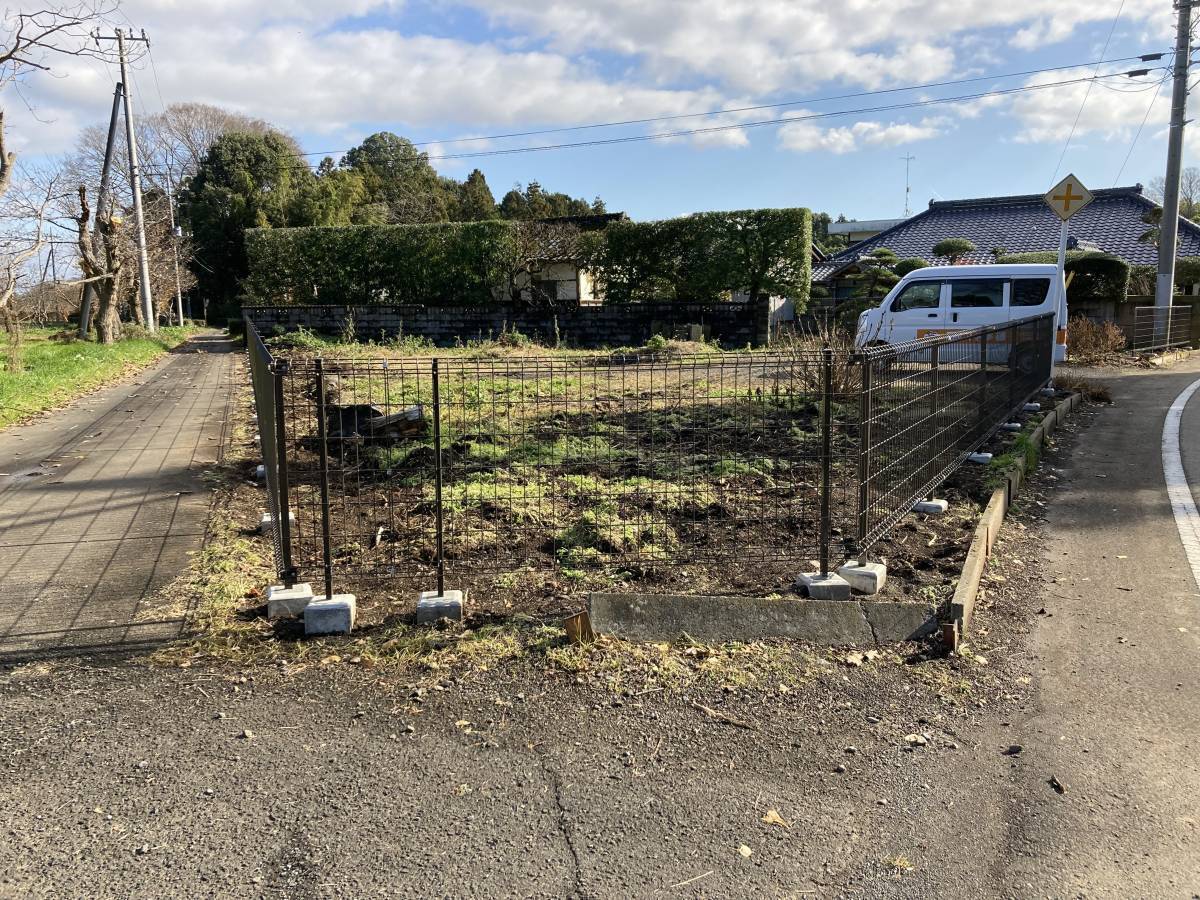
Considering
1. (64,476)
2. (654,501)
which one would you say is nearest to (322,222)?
(64,476)

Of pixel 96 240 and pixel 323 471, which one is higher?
pixel 96 240

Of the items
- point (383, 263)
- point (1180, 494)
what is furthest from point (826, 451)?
point (383, 263)

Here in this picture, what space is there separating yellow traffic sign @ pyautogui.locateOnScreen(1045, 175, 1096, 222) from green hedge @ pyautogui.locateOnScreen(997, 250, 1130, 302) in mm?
9928

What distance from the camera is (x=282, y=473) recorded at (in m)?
3.79

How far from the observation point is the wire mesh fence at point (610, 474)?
174 inches

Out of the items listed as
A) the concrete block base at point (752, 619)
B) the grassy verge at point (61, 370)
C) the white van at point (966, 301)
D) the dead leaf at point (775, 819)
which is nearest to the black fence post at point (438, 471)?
the concrete block base at point (752, 619)

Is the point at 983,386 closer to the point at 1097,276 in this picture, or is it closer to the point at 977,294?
the point at 977,294

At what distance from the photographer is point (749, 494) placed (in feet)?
19.4

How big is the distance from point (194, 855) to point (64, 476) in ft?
20.2

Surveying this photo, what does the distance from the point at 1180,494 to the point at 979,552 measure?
3.07 metres

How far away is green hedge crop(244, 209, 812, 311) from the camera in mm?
22031

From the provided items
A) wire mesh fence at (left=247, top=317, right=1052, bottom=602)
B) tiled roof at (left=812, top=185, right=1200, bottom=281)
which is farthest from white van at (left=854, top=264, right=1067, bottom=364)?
tiled roof at (left=812, top=185, right=1200, bottom=281)

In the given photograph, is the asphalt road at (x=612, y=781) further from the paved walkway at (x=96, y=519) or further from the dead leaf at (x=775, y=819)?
the paved walkway at (x=96, y=519)

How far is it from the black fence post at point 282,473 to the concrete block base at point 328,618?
0.92ft
